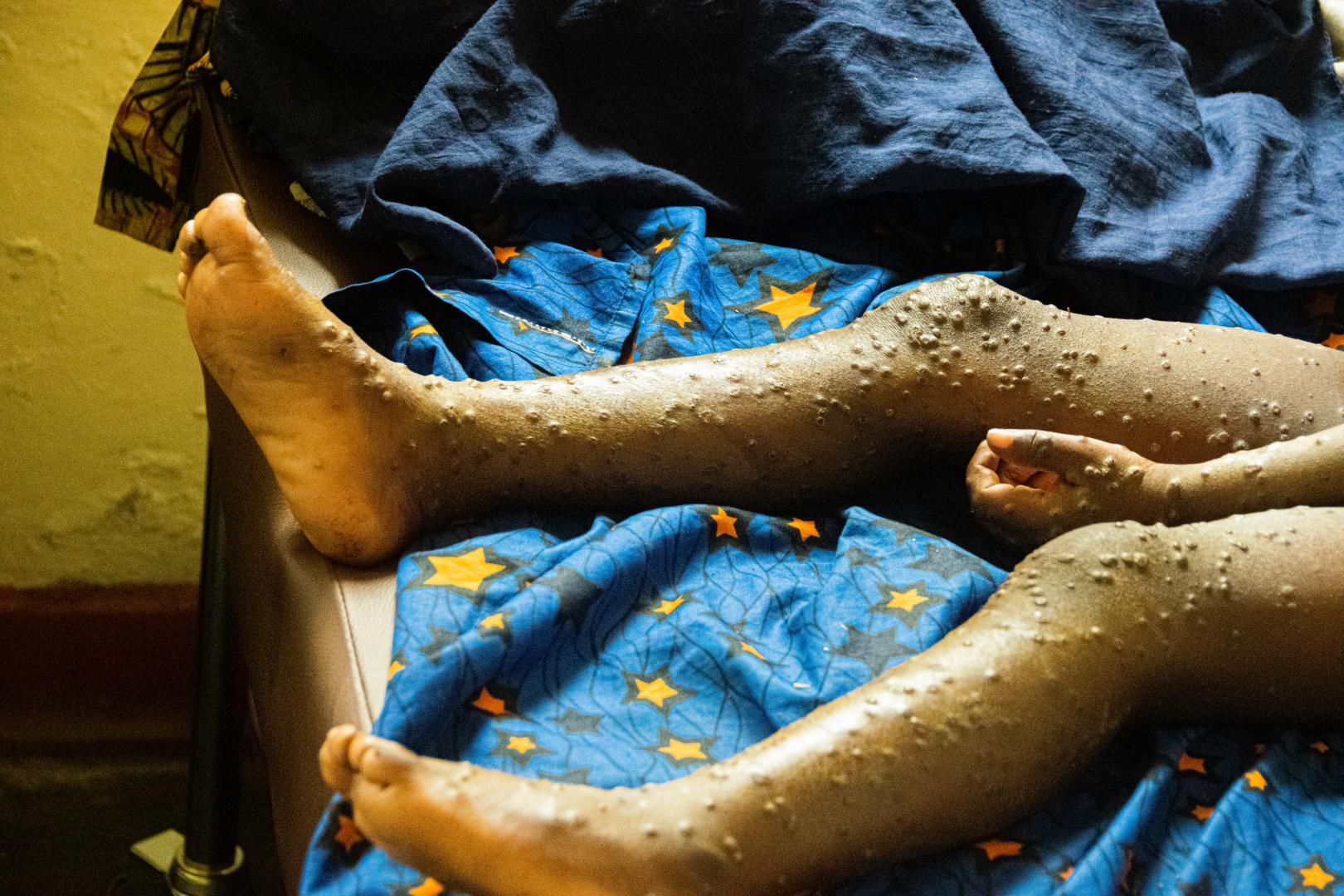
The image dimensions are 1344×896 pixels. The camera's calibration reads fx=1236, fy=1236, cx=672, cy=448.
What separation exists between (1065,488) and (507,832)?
47 centimetres

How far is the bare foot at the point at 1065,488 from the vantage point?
0.84m

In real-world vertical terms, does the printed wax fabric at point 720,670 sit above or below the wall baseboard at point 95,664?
above

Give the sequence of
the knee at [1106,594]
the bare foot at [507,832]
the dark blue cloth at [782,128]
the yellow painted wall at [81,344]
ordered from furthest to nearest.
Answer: the yellow painted wall at [81,344] < the dark blue cloth at [782,128] < the knee at [1106,594] < the bare foot at [507,832]

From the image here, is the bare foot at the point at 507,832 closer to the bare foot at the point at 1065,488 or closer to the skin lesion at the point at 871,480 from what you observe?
the skin lesion at the point at 871,480

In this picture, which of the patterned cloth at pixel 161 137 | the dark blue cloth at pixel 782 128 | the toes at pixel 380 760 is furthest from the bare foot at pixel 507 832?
the patterned cloth at pixel 161 137

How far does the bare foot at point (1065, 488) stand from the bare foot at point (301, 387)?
397 millimetres

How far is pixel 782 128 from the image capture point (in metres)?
1.14

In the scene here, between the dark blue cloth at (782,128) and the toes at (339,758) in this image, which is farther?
the dark blue cloth at (782,128)

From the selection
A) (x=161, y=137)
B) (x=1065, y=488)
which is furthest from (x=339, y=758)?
(x=161, y=137)

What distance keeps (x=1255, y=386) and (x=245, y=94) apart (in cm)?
87

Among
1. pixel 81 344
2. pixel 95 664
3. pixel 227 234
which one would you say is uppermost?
pixel 227 234

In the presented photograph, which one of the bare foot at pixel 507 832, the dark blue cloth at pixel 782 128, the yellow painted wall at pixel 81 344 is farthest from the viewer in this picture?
the yellow painted wall at pixel 81 344

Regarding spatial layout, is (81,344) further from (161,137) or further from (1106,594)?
(1106,594)

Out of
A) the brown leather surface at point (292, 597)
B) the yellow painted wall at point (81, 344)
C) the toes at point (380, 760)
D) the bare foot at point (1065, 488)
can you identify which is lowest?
the yellow painted wall at point (81, 344)
